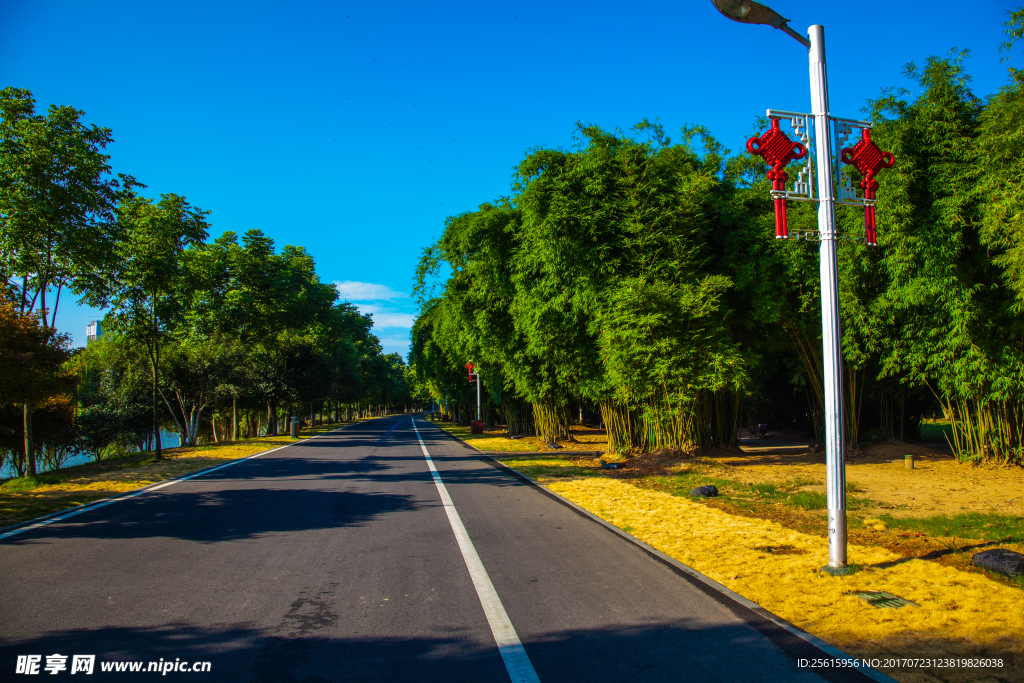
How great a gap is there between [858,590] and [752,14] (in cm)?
535

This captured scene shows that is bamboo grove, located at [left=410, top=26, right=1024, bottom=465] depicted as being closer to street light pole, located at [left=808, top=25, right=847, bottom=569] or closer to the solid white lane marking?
street light pole, located at [left=808, top=25, right=847, bottom=569]

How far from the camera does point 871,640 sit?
12.8 ft

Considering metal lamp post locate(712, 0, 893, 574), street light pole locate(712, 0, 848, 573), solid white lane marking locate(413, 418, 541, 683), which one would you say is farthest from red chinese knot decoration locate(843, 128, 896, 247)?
solid white lane marking locate(413, 418, 541, 683)

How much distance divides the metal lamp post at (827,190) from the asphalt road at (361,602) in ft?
5.75

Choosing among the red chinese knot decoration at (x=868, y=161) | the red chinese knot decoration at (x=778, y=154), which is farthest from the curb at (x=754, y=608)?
the red chinese knot decoration at (x=868, y=161)

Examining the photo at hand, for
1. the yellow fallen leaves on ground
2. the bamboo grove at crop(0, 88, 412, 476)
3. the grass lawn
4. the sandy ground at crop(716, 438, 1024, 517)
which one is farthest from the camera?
the bamboo grove at crop(0, 88, 412, 476)

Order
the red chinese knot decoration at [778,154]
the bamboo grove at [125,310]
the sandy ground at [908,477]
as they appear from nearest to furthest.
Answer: the red chinese knot decoration at [778,154] → the sandy ground at [908,477] → the bamboo grove at [125,310]

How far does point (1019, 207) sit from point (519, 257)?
36.4 ft

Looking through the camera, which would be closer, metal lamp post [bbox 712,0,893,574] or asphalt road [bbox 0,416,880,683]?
asphalt road [bbox 0,416,880,683]

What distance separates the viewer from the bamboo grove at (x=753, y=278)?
11.4m

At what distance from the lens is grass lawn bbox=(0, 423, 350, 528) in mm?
9081

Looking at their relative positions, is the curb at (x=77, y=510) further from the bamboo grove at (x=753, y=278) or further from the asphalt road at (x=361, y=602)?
the bamboo grove at (x=753, y=278)

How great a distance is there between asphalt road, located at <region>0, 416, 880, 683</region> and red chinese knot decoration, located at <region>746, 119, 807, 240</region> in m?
3.65

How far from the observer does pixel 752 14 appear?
218 inches
